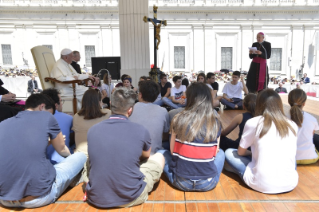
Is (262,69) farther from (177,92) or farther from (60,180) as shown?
(60,180)

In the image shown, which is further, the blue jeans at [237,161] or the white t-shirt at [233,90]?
the white t-shirt at [233,90]

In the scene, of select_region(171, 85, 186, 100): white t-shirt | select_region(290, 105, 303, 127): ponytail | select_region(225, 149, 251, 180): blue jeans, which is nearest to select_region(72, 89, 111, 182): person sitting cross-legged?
select_region(225, 149, 251, 180): blue jeans

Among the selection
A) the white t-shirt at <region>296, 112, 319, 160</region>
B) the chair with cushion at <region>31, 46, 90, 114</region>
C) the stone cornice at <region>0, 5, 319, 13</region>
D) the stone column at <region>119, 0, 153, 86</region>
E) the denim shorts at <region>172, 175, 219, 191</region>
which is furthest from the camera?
the stone cornice at <region>0, 5, 319, 13</region>

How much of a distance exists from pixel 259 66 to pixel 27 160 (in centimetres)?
638

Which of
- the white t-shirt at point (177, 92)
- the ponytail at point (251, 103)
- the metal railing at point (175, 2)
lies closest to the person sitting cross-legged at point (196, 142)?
the ponytail at point (251, 103)

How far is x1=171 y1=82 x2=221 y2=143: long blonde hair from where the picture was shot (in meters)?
2.60

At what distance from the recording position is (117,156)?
233 cm

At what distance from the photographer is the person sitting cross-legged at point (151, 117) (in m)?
3.05

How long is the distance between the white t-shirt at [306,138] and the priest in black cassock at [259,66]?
387 cm

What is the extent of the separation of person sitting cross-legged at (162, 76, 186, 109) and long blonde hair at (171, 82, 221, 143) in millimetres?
3805

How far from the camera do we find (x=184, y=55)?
24.8 meters

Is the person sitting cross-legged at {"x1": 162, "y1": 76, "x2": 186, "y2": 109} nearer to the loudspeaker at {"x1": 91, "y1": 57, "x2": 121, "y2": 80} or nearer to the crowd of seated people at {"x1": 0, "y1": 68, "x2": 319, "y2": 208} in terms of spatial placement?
the crowd of seated people at {"x1": 0, "y1": 68, "x2": 319, "y2": 208}

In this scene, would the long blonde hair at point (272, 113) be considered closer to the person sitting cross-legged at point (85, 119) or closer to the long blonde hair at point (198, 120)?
the long blonde hair at point (198, 120)

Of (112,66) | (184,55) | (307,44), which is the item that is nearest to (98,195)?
(112,66)
